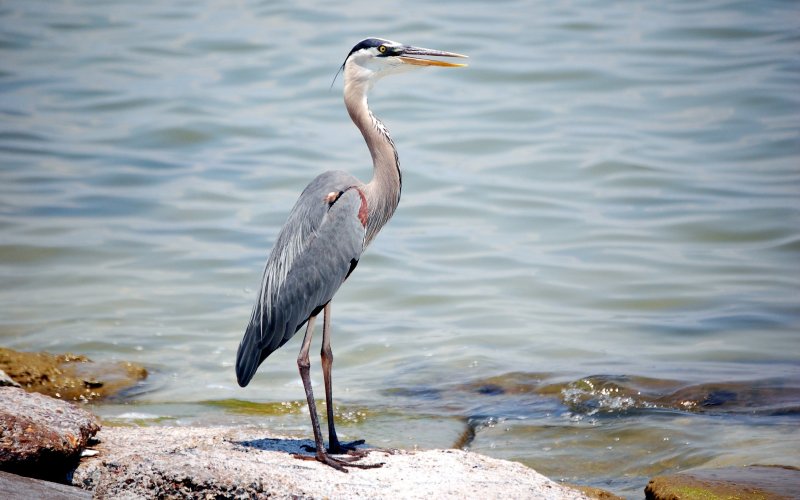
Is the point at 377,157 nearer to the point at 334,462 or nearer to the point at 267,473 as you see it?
the point at 334,462

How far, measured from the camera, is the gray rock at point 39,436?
4.46 metres

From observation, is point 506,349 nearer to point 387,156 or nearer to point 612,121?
point 387,156

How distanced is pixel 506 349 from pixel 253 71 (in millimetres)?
10874

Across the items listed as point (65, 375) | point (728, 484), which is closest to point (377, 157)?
point (728, 484)

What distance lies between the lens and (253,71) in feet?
60.3

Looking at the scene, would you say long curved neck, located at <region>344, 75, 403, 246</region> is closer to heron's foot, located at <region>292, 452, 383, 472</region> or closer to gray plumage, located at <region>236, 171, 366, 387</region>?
gray plumage, located at <region>236, 171, 366, 387</region>

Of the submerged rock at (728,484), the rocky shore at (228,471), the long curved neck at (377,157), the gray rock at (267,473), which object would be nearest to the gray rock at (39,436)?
the rocky shore at (228,471)

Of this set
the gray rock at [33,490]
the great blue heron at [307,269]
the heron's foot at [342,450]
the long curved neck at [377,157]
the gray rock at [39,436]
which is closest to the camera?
the gray rock at [33,490]

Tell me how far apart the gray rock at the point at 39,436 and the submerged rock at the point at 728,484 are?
273 centimetres

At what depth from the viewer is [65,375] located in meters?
7.40

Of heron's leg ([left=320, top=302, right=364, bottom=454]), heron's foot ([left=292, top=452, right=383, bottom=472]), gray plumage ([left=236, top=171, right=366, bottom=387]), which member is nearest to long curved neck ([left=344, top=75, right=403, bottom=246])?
gray plumage ([left=236, top=171, right=366, bottom=387])

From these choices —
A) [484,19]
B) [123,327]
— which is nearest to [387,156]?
[123,327]

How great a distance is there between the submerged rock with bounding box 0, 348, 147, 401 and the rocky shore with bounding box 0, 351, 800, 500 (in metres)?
1.85

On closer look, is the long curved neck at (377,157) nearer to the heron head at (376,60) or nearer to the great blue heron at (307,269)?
the heron head at (376,60)
